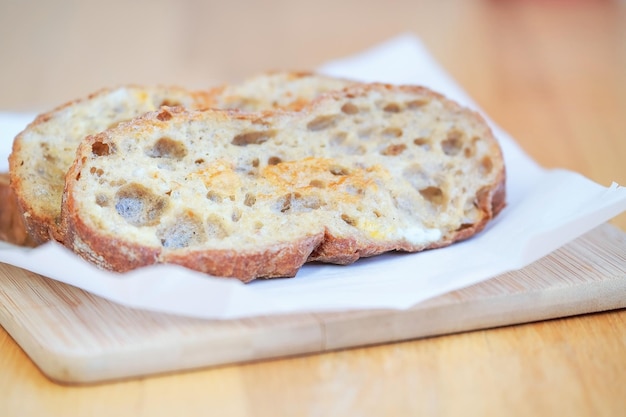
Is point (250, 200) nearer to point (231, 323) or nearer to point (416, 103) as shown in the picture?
point (231, 323)

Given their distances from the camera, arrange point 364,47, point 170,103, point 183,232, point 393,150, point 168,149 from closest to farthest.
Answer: point 183,232, point 168,149, point 393,150, point 170,103, point 364,47

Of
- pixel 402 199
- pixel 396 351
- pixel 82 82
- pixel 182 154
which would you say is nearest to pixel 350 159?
pixel 402 199

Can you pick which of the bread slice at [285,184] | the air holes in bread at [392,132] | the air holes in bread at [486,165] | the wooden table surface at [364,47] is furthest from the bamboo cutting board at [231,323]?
the air holes in bread at [392,132]

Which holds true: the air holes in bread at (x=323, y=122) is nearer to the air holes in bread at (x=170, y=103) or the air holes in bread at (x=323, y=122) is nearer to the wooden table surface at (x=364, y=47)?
the air holes in bread at (x=170, y=103)

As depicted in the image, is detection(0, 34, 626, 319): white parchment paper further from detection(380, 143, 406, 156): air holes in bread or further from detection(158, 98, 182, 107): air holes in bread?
detection(158, 98, 182, 107): air holes in bread

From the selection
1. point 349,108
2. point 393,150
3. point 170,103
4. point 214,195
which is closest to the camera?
point 214,195

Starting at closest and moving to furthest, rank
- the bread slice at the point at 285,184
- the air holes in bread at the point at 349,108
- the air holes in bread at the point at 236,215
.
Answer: the bread slice at the point at 285,184, the air holes in bread at the point at 236,215, the air holes in bread at the point at 349,108

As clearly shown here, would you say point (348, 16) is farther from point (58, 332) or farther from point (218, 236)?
point (58, 332)

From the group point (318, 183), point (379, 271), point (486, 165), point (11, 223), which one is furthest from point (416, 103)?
point (11, 223)
